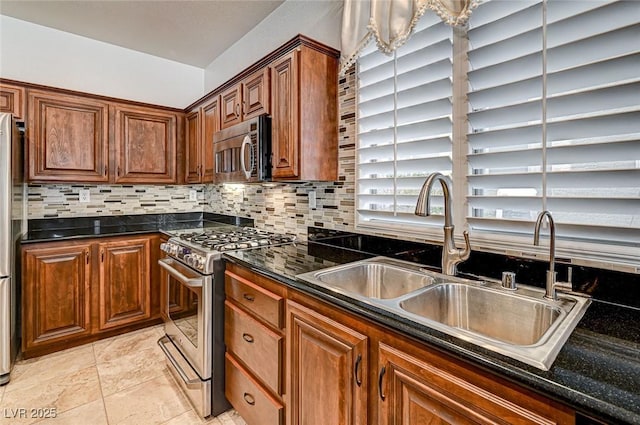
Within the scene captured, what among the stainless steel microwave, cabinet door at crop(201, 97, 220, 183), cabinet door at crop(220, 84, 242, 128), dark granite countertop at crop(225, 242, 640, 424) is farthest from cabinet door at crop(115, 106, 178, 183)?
dark granite countertop at crop(225, 242, 640, 424)

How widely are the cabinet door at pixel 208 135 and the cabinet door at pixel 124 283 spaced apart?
2.64 ft

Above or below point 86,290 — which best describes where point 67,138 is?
above

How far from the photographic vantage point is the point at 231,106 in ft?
7.98

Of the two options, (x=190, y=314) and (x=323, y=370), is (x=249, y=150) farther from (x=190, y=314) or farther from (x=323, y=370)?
(x=323, y=370)

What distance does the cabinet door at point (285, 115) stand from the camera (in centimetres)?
184

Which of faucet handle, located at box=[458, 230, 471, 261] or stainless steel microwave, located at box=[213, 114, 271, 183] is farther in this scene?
stainless steel microwave, located at box=[213, 114, 271, 183]

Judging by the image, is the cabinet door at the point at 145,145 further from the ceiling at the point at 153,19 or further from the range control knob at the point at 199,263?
the range control knob at the point at 199,263

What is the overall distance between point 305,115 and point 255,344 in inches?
50.1

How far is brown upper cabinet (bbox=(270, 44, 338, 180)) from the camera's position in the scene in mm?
1839

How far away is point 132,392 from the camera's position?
6.56 ft

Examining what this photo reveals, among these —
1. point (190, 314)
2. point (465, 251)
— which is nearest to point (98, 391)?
point (190, 314)

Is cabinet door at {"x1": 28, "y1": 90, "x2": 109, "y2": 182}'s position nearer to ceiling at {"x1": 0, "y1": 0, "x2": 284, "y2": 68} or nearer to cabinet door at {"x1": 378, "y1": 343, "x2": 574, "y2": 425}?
ceiling at {"x1": 0, "y1": 0, "x2": 284, "y2": 68}

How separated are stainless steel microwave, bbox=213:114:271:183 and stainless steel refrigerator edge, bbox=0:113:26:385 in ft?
4.47

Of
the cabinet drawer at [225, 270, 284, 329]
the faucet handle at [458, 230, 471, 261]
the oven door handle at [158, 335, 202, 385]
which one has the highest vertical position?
the faucet handle at [458, 230, 471, 261]
